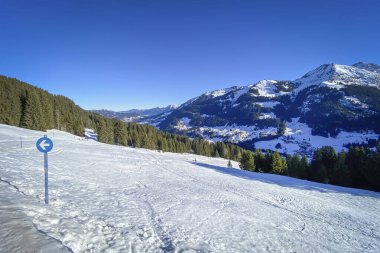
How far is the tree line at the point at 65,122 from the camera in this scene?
7225cm

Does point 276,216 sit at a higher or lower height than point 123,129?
lower

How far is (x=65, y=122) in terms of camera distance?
330ft

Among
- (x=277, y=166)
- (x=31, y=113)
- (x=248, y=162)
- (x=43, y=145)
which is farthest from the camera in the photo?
(x=31, y=113)

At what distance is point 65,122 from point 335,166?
92969mm

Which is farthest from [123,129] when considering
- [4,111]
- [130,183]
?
[130,183]

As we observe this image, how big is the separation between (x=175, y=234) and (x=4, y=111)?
8004cm

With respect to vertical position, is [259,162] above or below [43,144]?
below

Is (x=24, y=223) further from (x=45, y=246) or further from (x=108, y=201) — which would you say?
(x=108, y=201)

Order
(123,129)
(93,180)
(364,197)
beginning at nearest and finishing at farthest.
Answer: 1. (93,180)
2. (364,197)
3. (123,129)

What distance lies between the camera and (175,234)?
10.2 m

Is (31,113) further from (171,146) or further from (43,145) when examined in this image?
(43,145)

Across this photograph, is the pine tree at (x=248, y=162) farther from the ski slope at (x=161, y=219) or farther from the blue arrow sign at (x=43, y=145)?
the blue arrow sign at (x=43, y=145)

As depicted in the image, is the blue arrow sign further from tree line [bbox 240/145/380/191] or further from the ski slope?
tree line [bbox 240/145/380/191]

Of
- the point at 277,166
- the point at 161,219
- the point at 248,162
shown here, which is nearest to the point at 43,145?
the point at 161,219
